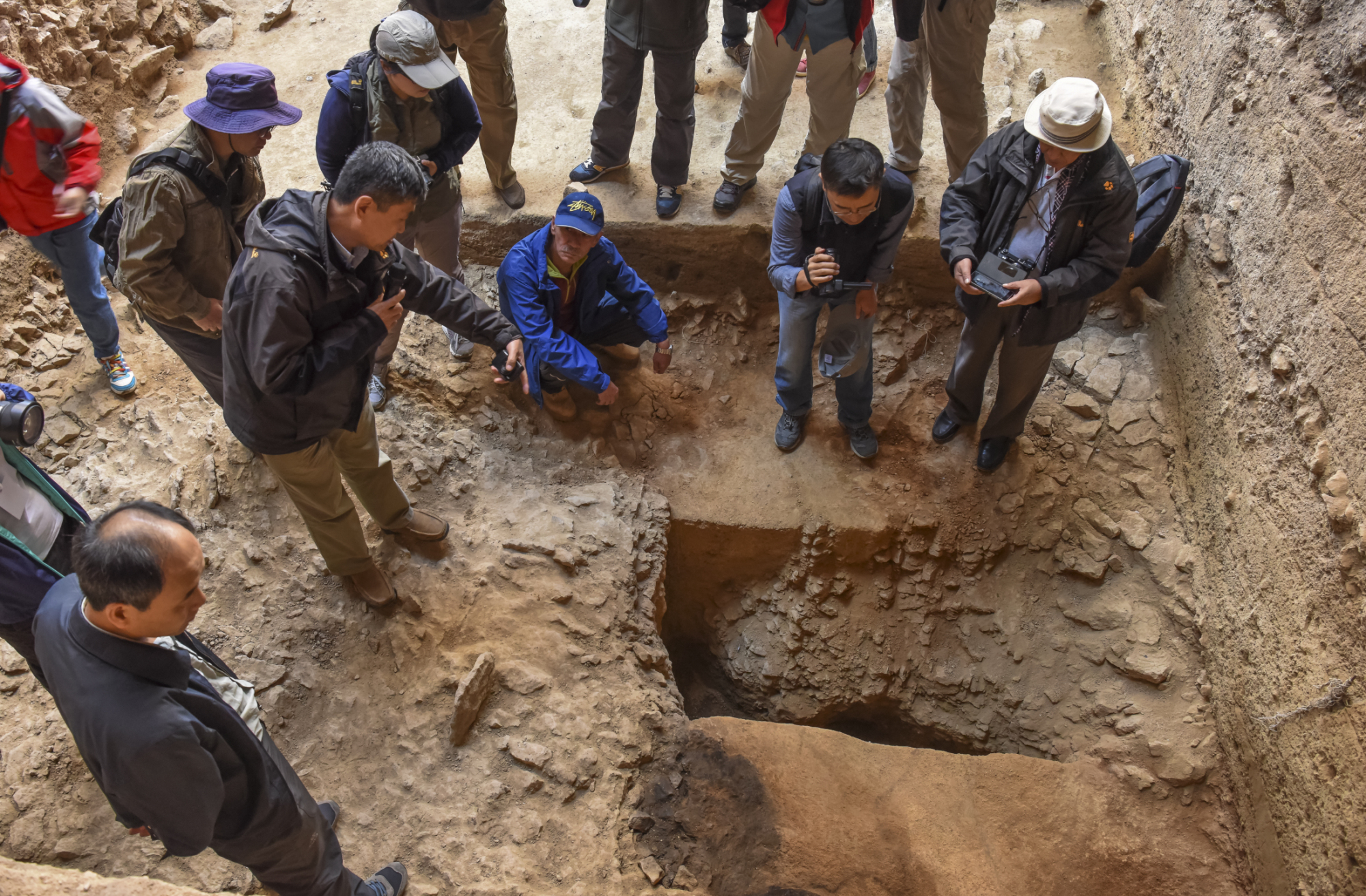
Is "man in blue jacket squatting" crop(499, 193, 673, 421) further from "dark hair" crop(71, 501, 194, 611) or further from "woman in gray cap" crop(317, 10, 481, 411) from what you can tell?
"dark hair" crop(71, 501, 194, 611)

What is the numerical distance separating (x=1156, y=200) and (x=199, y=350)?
14.3 ft

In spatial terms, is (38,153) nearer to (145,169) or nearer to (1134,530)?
(145,169)

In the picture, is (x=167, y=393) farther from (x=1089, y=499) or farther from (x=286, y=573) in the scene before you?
(x=1089, y=499)

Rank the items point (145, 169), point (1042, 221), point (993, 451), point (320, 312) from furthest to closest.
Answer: point (993, 451) < point (1042, 221) < point (145, 169) < point (320, 312)

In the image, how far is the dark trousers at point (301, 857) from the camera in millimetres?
2355

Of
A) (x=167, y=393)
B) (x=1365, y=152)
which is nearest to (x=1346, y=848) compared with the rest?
(x=1365, y=152)

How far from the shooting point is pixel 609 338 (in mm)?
4516

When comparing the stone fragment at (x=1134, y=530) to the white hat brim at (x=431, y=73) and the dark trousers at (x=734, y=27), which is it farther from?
the dark trousers at (x=734, y=27)

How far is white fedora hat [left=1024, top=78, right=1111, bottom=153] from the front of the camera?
3119mm

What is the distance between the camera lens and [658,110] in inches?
185

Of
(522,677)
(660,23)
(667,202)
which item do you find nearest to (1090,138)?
(660,23)

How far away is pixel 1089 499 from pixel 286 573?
381 centimetres

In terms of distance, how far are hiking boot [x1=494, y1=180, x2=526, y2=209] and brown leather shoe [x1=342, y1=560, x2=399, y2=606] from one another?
7.87ft

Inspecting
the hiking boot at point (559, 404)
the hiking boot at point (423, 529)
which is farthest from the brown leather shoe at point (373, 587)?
the hiking boot at point (559, 404)
